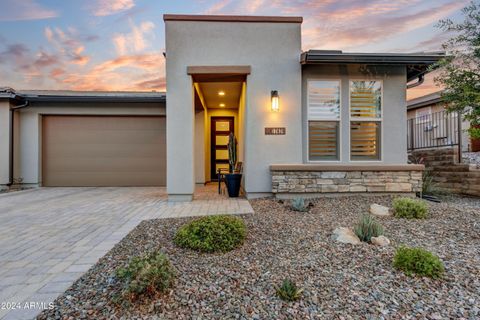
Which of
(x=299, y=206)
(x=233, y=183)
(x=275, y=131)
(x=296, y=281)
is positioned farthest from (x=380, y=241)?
(x=233, y=183)

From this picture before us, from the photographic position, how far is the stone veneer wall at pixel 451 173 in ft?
21.4

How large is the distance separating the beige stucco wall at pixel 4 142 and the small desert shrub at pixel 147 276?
32.1ft

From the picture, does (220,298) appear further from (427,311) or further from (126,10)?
(126,10)

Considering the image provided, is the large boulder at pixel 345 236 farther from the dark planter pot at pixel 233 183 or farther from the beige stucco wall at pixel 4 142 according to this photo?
the beige stucco wall at pixel 4 142

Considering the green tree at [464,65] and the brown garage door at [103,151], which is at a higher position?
the green tree at [464,65]

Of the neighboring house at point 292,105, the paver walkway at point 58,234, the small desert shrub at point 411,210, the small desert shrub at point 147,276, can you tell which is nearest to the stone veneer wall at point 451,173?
the neighboring house at point 292,105

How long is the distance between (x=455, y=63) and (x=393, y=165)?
7.61 ft

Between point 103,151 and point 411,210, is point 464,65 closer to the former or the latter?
point 411,210

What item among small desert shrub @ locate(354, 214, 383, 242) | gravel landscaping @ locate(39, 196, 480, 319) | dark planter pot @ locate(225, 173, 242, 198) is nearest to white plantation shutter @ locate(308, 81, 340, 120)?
dark planter pot @ locate(225, 173, 242, 198)

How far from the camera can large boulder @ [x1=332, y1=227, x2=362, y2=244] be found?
308cm

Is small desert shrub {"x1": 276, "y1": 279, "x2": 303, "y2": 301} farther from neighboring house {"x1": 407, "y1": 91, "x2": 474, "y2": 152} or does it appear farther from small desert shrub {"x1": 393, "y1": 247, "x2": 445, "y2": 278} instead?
neighboring house {"x1": 407, "y1": 91, "x2": 474, "y2": 152}

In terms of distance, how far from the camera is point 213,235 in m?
2.88

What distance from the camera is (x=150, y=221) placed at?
4.20 m

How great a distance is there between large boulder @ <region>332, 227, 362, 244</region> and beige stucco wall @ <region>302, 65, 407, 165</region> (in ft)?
10.2
